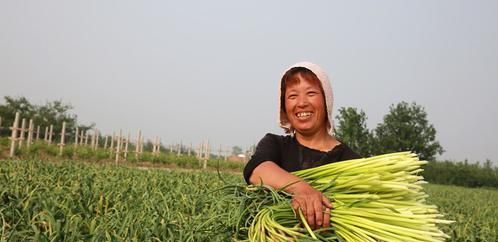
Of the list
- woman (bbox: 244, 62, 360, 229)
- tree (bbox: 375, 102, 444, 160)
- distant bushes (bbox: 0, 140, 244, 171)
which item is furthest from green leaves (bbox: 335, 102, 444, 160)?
woman (bbox: 244, 62, 360, 229)

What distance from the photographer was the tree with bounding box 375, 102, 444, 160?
5950 cm

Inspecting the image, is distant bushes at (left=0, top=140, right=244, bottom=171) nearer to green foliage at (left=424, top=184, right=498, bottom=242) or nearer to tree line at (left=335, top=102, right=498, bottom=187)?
green foliage at (left=424, top=184, right=498, bottom=242)

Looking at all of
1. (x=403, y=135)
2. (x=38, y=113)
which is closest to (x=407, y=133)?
(x=403, y=135)

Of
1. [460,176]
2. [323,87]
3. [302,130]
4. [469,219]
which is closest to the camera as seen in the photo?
[323,87]

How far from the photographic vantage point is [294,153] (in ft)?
6.69

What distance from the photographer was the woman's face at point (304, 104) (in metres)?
1.93

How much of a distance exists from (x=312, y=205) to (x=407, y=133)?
6335 cm

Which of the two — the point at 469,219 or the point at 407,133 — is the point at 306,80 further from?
the point at 407,133

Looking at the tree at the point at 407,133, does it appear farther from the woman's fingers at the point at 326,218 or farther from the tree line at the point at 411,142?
the woman's fingers at the point at 326,218

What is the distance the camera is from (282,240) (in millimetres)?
1362

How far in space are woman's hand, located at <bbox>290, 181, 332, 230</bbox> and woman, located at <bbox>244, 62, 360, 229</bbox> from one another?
239mm

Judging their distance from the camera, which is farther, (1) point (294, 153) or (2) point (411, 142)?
(2) point (411, 142)

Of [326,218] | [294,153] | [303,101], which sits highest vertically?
[303,101]

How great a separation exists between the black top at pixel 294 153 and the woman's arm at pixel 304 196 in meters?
0.32
